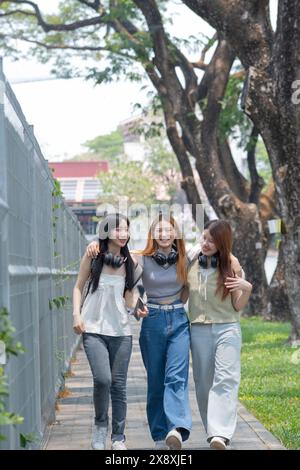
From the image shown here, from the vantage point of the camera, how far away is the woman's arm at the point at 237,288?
930 centimetres

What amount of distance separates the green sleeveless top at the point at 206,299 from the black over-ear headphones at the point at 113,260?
514 mm

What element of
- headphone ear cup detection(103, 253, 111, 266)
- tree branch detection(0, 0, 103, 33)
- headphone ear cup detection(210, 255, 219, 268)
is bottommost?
headphone ear cup detection(210, 255, 219, 268)

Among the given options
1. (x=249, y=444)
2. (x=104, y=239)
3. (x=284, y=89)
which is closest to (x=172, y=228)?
(x=104, y=239)

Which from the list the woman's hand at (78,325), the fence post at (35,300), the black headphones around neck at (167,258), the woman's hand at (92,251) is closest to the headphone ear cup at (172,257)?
the black headphones around neck at (167,258)

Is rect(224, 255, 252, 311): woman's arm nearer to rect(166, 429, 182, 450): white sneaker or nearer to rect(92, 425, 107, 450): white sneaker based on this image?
rect(166, 429, 182, 450): white sneaker

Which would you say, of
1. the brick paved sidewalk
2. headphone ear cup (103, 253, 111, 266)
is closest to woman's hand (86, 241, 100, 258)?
headphone ear cup (103, 253, 111, 266)

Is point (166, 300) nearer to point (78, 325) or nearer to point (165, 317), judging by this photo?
point (165, 317)

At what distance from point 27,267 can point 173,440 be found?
1.57 m

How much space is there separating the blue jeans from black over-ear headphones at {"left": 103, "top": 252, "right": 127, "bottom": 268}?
42cm

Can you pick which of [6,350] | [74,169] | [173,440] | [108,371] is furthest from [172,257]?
[74,169]

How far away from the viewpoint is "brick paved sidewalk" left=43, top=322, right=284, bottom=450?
980 cm

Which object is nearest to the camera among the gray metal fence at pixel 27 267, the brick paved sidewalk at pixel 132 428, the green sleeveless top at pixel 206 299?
the gray metal fence at pixel 27 267

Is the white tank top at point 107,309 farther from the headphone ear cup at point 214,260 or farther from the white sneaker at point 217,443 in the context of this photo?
the white sneaker at point 217,443

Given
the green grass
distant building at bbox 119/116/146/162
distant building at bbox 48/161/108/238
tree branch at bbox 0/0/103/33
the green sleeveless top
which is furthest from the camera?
distant building at bbox 48/161/108/238
